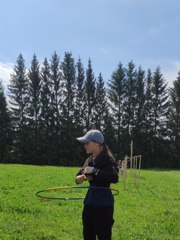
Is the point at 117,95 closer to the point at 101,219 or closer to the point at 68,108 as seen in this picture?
the point at 68,108

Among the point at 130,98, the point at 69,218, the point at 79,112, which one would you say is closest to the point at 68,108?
the point at 79,112

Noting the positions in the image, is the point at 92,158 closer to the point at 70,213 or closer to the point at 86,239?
the point at 86,239

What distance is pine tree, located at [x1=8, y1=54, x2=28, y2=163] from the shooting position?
209 ft

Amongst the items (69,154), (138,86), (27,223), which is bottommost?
(27,223)

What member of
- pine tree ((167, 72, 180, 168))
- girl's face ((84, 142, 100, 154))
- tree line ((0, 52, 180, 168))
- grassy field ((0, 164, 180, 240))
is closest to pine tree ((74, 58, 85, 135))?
tree line ((0, 52, 180, 168))

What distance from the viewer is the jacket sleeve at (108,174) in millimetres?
6039

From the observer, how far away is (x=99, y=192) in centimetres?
615

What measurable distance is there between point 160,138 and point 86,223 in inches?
2475

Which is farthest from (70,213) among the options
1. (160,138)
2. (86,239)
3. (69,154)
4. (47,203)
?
(160,138)

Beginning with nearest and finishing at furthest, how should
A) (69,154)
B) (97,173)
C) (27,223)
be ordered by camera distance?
(97,173)
(27,223)
(69,154)

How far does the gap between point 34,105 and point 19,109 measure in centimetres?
254

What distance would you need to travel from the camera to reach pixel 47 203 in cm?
1334

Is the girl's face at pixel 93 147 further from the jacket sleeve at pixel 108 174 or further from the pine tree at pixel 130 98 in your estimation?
the pine tree at pixel 130 98

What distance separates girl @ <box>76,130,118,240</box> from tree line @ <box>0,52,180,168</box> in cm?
5718
